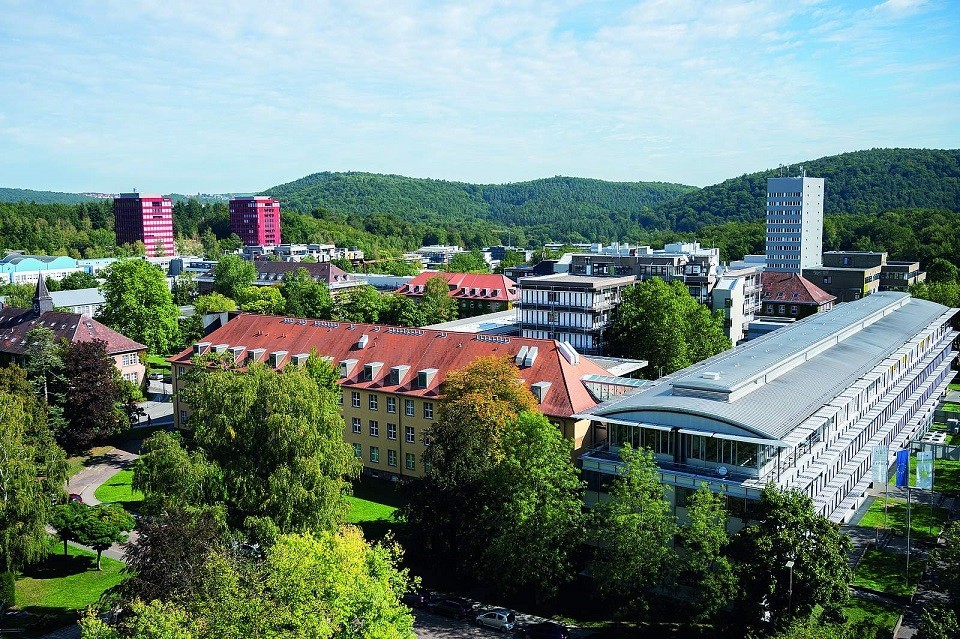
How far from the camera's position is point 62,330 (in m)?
76.1

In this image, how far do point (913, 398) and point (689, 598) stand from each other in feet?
130

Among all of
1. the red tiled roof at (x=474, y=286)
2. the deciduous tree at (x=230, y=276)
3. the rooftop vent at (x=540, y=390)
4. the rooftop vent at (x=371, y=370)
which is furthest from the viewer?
the deciduous tree at (x=230, y=276)

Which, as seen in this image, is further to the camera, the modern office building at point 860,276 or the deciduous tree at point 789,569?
the modern office building at point 860,276

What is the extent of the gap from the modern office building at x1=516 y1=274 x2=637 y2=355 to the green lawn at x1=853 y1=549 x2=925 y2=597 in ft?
122

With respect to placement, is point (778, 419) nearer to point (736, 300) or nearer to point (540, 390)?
point (540, 390)

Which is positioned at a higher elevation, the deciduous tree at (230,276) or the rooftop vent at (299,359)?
the deciduous tree at (230,276)

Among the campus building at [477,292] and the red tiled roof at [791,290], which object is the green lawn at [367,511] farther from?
the red tiled roof at [791,290]

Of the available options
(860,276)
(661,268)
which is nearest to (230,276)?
(661,268)

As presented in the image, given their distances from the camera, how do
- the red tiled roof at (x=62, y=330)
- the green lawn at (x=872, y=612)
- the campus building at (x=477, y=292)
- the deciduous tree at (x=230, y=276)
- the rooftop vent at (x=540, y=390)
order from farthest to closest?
the deciduous tree at (x=230, y=276), the campus building at (x=477, y=292), the red tiled roof at (x=62, y=330), the rooftop vent at (x=540, y=390), the green lawn at (x=872, y=612)

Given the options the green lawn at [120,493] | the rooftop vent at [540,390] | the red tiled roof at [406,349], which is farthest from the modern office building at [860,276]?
the green lawn at [120,493]

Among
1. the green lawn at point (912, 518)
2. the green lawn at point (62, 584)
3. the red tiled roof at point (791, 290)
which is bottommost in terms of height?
the green lawn at point (62, 584)

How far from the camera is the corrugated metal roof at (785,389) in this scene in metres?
39.5

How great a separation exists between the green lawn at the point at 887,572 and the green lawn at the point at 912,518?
3.37 m

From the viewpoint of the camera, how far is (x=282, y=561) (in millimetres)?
26656
